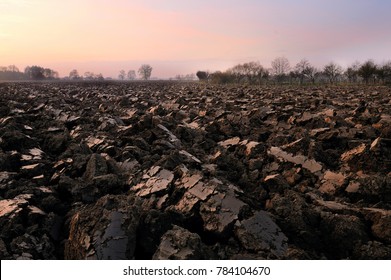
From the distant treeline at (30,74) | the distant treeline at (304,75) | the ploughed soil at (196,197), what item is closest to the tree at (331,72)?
the distant treeline at (304,75)

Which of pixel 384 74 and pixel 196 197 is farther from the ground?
pixel 384 74

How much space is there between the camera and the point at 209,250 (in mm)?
3438

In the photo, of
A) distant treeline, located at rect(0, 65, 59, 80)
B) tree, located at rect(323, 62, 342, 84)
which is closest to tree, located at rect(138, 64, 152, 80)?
distant treeline, located at rect(0, 65, 59, 80)

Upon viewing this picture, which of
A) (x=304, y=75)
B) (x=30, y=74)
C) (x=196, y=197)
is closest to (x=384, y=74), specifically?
(x=304, y=75)

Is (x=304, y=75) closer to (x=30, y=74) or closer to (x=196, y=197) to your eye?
(x=196, y=197)

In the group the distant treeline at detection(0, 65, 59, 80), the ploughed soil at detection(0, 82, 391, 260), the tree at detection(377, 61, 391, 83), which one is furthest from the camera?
the distant treeline at detection(0, 65, 59, 80)

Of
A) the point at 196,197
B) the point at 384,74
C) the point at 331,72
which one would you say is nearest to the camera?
the point at 196,197

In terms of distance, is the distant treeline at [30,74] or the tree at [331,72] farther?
the distant treeline at [30,74]

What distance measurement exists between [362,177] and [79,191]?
437cm

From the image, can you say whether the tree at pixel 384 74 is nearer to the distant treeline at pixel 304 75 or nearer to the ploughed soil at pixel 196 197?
the distant treeline at pixel 304 75

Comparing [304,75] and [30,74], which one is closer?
[304,75]

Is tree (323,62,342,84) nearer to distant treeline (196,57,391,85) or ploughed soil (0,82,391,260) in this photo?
distant treeline (196,57,391,85)

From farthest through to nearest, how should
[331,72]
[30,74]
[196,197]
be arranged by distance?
1. [30,74]
2. [331,72]
3. [196,197]

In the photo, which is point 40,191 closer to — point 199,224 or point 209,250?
point 199,224
